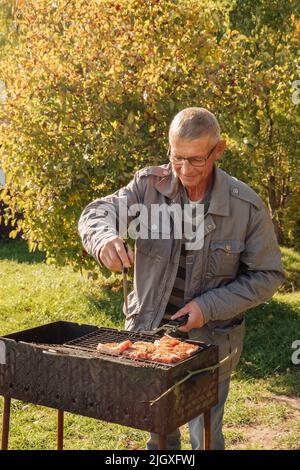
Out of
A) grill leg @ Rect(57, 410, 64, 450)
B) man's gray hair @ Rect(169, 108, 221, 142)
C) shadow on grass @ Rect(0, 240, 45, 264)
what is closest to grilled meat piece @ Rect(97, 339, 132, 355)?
grill leg @ Rect(57, 410, 64, 450)

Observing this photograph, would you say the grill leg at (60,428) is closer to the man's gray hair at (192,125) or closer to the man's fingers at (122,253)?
the man's fingers at (122,253)

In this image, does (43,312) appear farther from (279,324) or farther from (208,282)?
(208,282)

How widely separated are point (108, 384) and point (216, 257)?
875 millimetres

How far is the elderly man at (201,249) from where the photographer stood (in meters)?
3.51

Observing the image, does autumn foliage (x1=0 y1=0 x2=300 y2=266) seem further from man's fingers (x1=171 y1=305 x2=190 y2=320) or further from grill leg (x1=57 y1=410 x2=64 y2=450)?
man's fingers (x1=171 y1=305 x2=190 y2=320)

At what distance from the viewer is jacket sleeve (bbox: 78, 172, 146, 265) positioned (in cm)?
363

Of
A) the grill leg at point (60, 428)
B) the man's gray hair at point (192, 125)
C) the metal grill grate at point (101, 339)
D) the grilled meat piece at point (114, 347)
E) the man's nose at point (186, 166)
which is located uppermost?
the man's gray hair at point (192, 125)

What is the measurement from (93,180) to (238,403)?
288 centimetres

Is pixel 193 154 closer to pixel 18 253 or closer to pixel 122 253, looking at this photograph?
pixel 122 253

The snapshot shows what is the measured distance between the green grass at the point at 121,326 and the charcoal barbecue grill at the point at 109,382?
1990 millimetres

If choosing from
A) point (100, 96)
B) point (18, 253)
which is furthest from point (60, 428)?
point (18, 253)

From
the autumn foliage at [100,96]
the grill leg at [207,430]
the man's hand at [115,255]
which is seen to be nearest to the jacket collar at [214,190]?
the man's hand at [115,255]

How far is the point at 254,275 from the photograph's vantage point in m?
3.66
